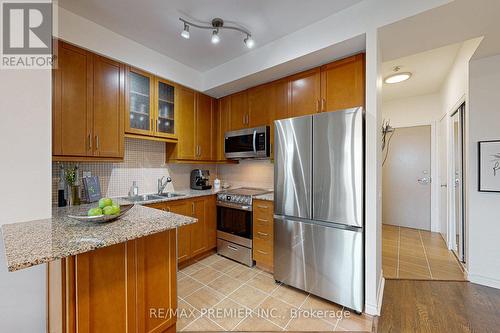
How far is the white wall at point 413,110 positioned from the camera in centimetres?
401

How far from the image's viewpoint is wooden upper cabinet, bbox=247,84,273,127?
9.38 ft

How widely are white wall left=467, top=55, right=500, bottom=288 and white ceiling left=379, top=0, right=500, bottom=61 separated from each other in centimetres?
29

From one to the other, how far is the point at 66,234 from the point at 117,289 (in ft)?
1.32

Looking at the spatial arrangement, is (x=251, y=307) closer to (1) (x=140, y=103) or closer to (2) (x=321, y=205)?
(2) (x=321, y=205)

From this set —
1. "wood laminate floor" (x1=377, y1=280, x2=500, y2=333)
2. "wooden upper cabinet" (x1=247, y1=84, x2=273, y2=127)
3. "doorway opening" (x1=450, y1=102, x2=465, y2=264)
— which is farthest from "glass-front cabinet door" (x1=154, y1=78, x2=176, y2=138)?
"doorway opening" (x1=450, y1=102, x2=465, y2=264)

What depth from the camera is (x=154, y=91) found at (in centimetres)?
267

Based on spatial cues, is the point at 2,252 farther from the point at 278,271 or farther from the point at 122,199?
the point at 278,271

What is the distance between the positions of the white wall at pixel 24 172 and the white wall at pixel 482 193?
3886 millimetres

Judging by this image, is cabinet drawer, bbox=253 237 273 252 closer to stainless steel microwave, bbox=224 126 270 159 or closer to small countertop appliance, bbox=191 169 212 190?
Answer: stainless steel microwave, bbox=224 126 270 159

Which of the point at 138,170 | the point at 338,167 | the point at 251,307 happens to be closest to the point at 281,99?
the point at 338,167

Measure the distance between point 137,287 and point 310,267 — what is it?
1.51 metres

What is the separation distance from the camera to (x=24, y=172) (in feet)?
4.46

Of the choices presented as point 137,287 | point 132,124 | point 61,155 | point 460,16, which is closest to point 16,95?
point 61,155

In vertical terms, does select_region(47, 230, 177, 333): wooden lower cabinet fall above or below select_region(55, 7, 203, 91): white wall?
below
